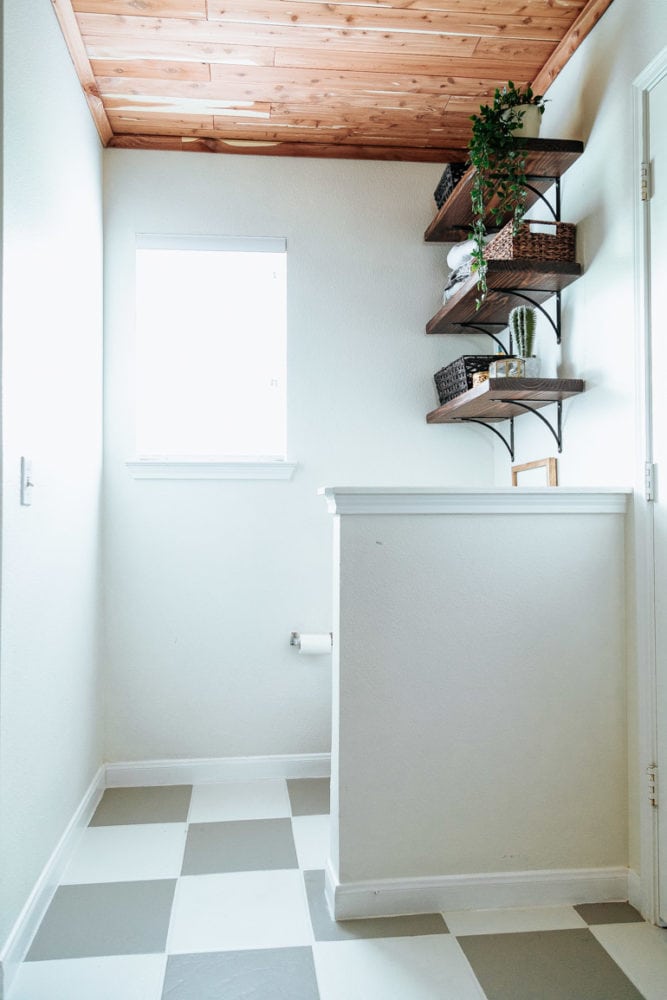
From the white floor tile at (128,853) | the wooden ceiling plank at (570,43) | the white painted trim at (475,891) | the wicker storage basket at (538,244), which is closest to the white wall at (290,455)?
the white floor tile at (128,853)

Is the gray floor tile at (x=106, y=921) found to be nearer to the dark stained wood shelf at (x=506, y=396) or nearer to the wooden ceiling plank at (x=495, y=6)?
the dark stained wood shelf at (x=506, y=396)

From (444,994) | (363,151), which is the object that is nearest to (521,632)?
(444,994)

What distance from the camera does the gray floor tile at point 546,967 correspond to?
1.59 m

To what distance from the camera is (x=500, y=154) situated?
7.32 feet

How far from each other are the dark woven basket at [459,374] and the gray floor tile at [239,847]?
→ 1557 millimetres

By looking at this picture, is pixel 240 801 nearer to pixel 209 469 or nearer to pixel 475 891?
pixel 475 891

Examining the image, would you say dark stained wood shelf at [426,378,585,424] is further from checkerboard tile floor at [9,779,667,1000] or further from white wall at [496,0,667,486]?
checkerboard tile floor at [9,779,667,1000]

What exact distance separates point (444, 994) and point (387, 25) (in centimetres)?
252

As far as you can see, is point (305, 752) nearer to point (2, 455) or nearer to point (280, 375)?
point (280, 375)

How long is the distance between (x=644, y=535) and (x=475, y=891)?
3.20ft

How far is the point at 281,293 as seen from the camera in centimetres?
301

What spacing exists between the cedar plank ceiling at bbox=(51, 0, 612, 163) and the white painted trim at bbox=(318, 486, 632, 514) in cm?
136

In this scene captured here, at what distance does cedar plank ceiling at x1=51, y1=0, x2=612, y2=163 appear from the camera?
225 centimetres

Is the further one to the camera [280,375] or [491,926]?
[280,375]
